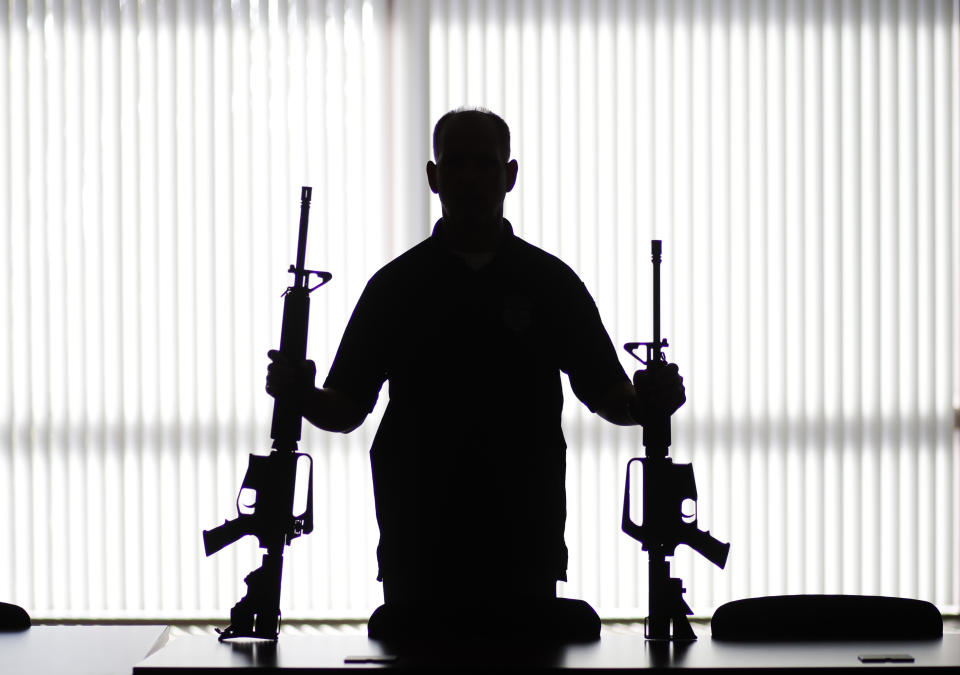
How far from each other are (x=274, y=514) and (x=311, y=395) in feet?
0.79

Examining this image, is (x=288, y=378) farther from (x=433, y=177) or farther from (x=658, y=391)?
(x=658, y=391)

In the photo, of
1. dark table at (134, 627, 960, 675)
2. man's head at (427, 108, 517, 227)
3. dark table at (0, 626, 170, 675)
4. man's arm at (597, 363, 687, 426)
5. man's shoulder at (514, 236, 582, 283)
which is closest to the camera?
dark table at (134, 627, 960, 675)

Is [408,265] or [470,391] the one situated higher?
[408,265]

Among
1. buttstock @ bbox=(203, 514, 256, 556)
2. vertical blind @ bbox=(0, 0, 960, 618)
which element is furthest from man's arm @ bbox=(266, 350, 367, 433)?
vertical blind @ bbox=(0, 0, 960, 618)

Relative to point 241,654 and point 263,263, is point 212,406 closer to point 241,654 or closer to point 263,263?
point 263,263

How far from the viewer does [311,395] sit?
1746mm

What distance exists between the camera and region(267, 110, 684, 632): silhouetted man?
183cm

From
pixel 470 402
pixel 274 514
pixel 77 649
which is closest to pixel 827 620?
pixel 470 402

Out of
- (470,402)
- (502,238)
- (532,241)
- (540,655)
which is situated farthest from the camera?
(532,241)

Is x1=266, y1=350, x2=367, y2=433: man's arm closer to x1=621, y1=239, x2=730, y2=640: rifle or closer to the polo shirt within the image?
the polo shirt

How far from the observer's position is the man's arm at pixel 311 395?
169 cm

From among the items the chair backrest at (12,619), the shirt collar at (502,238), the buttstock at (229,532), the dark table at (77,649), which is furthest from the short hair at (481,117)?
the chair backrest at (12,619)

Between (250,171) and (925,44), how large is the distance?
2.65m

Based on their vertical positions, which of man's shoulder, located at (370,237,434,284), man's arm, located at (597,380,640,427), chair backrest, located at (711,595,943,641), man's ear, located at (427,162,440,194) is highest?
man's ear, located at (427,162,440,194)
